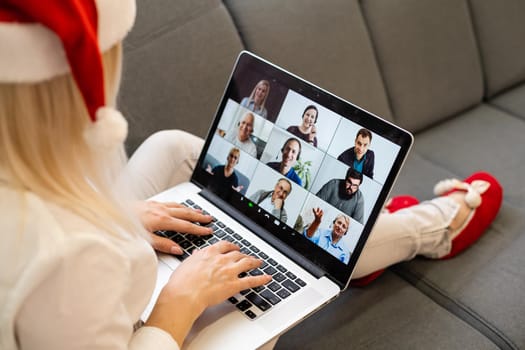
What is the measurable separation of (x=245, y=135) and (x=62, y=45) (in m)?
0.58

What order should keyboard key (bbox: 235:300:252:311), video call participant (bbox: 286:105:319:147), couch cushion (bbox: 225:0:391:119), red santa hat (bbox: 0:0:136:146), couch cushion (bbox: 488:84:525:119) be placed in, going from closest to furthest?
red santa hat (bbox: 0:0:136:146), keyboard key (bbox: 235:300:252:311), video call participant (bbox: 286:105:319:147), couch cushion (bbox: 225:0:391:119), couch cushion (bbox: 488:84:525:119)

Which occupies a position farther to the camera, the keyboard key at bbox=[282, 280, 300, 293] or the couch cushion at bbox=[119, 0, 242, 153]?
the couch cushion at bbox=[119, 0, 242, 153]

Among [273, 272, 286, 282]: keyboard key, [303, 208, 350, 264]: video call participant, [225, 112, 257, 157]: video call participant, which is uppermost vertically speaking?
[225, 112, 257, 157]: video call participant

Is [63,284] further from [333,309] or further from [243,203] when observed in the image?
[333,309]

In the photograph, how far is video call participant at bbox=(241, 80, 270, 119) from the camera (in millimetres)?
1177

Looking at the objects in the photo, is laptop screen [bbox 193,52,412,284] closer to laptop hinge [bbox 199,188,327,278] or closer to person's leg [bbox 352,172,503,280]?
laptop hinge [bbox 199,188,327,278]

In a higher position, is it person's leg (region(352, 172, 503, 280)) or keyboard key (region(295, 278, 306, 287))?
person's leg (region(352, 172, 503, 280))

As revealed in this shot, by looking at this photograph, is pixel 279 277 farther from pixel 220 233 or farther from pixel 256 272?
pixel 220 233

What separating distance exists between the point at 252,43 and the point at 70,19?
3.31 feet

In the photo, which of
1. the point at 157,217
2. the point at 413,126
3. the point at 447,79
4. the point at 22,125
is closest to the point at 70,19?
the point at 22,125

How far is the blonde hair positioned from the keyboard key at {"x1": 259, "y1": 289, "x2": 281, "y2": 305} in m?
0.34

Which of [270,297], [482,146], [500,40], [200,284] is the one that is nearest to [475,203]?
[482,146]

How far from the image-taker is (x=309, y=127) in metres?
1.12

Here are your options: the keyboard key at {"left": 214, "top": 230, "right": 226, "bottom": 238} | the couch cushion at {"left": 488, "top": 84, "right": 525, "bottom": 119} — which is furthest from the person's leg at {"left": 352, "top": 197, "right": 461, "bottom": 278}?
the couch cushion at {"left": 488, "top": 84, "right": 525, "bottom": 119}
